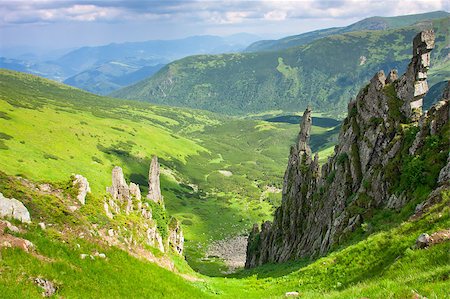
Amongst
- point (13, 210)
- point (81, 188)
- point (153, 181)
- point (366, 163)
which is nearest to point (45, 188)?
point (81, 188)

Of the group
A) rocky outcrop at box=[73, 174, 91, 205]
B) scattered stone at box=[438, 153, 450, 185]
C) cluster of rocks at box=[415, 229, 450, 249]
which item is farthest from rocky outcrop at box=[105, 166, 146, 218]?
cluster of rocks at box=[415, 229, 450, 249]

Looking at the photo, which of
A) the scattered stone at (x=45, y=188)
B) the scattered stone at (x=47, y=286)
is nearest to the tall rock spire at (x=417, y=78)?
the scattered stone at (x=45, y=188)

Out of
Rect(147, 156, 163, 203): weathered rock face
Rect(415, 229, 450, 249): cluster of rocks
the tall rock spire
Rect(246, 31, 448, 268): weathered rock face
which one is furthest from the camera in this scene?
Rect(147, 156, 163, 203): weathered rock face

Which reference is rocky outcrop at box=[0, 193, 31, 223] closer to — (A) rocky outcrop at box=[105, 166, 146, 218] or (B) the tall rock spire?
(A) rocky outcrop at box=[105, 166, 146, 218]

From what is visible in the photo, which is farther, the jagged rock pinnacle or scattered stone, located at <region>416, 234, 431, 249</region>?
the jagged rock pinnacle

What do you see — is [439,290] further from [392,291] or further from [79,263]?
[79,263]

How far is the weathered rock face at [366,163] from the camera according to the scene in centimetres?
4981

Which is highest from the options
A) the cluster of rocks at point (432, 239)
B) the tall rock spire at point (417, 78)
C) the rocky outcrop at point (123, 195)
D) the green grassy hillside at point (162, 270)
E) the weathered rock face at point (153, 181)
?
the tall rock spire at point (417, 78)

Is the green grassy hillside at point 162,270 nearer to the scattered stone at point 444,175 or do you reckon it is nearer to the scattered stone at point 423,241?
the scattered stone at point 423,241

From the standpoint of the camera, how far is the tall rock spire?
56.8 meters

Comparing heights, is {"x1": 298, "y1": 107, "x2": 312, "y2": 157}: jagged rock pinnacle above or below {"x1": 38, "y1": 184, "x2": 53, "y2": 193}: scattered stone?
below

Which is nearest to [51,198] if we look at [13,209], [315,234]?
[13,209]

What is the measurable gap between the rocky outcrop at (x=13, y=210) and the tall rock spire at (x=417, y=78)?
53297 mm

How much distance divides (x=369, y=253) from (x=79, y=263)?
2559 cm
